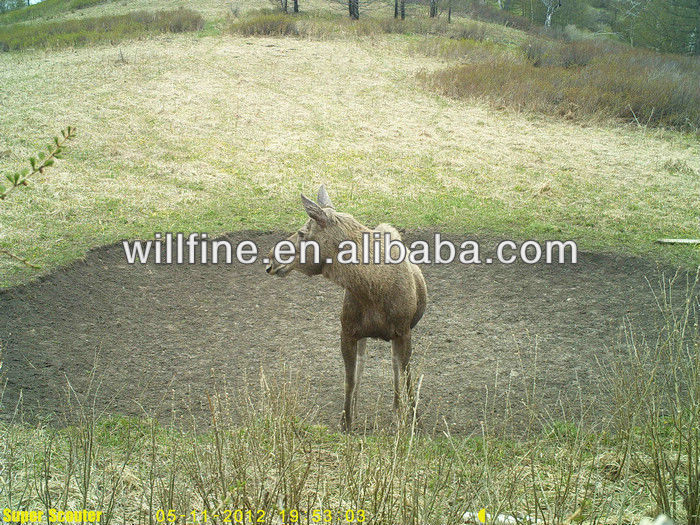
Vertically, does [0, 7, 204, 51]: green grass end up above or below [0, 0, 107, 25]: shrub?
below

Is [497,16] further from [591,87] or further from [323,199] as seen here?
[323,199]

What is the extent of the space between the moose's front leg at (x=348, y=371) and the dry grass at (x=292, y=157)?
4.91 m

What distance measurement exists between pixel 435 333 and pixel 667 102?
14314 mm

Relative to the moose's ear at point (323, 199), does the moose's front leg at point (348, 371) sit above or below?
below

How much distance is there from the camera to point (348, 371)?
16.8 ft

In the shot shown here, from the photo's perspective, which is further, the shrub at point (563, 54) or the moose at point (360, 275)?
the shrub at point (563, 54)

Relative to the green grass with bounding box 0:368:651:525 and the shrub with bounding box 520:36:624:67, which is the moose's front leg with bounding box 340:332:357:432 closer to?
the green grass with bounding box 0:368:651:525

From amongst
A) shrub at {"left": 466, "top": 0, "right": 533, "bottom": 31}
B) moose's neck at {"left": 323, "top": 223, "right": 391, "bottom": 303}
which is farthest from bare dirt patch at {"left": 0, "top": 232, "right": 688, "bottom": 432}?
shrub at {"left": 466, "top": 0, "right": 533, "bottom": 31}

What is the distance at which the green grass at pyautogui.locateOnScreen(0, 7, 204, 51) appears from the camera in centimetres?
2336

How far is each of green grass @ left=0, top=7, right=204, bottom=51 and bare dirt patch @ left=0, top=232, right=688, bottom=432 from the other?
18350mm

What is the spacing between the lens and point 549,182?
12531 millimetres

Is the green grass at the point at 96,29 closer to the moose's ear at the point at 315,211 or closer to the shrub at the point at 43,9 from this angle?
the shrub at the point at 43,9

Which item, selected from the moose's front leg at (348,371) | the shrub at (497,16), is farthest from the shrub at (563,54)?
the moose's front leg at (348,371)

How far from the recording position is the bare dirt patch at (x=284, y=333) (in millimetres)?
5906
